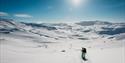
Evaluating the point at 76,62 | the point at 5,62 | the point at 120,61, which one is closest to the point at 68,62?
the point at 76,62

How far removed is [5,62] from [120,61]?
424 inches

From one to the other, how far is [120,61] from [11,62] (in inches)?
401

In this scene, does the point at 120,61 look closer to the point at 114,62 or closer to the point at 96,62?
the point at 114,62

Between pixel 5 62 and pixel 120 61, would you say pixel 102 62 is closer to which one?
pixel 120 61

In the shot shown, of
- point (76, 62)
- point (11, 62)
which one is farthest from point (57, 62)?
point (11, 62)

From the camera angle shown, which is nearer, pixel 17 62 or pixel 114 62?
pixel 114 62

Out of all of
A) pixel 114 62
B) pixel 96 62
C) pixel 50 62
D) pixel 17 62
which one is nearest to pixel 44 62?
pixel 50 62

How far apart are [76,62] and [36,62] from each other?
390 centimetres

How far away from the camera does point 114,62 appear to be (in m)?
11.0

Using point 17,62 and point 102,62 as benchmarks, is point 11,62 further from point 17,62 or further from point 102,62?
point 102,62

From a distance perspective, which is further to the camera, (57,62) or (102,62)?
(57,62)

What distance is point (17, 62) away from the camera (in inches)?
472

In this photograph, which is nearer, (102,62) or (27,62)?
(102,62)

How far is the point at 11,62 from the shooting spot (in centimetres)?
1193
